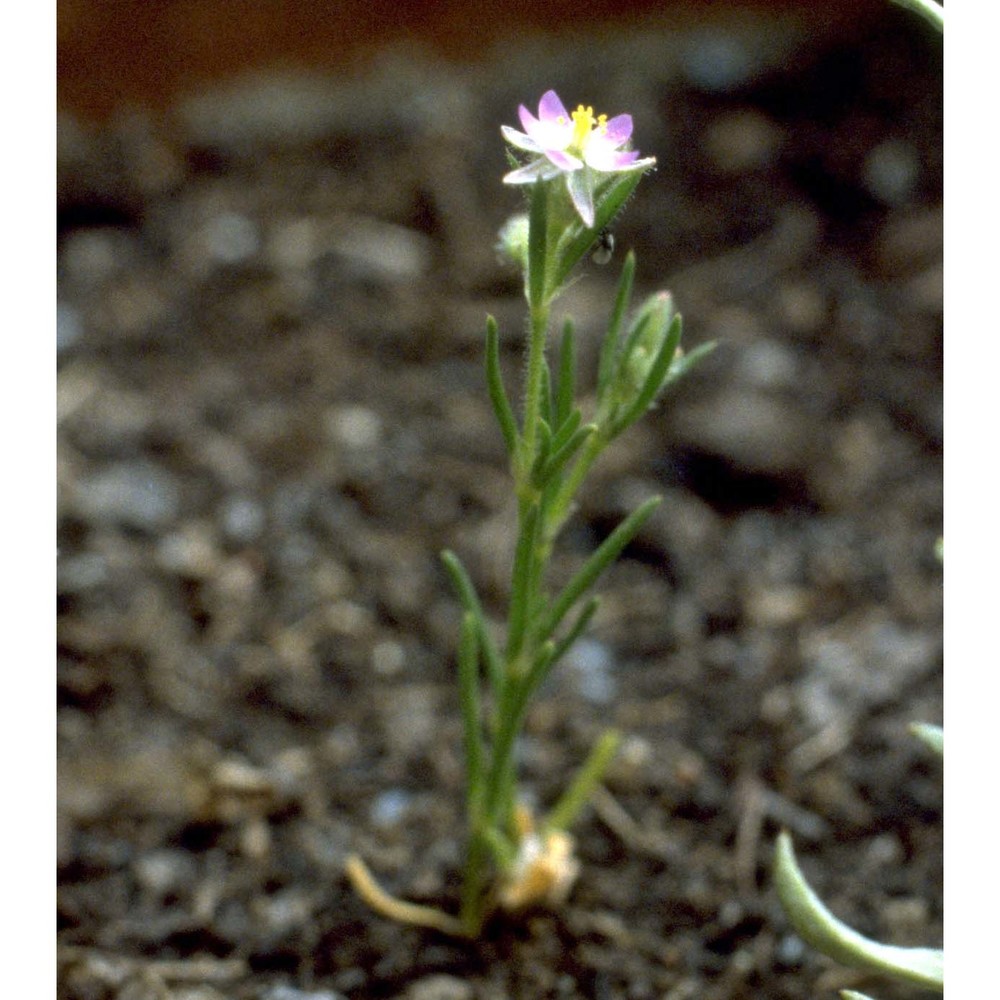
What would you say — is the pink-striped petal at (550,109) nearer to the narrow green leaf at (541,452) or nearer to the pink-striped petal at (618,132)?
the pink-striped petal at (618,132)

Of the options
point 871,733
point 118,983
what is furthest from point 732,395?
point 118,983

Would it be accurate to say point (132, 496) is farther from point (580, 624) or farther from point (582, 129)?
point (582, 129)

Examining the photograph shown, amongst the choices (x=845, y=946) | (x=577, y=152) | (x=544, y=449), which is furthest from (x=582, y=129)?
(x=845, y=946)

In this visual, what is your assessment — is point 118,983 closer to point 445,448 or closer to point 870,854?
point 870,854

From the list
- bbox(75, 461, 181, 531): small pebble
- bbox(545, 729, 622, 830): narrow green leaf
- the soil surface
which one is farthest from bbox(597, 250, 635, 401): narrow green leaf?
bbox(75, 461, 181, 531): small pebble

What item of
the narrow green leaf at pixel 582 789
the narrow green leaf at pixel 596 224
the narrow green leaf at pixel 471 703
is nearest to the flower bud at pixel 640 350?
the narrow green leaf at pixel 596 224

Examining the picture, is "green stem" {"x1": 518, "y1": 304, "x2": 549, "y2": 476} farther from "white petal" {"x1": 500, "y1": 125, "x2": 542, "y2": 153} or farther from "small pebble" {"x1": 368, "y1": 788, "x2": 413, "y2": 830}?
"small pebble" {"x1": 368, "y1": 788, "x2": 413, "y2": 830}
